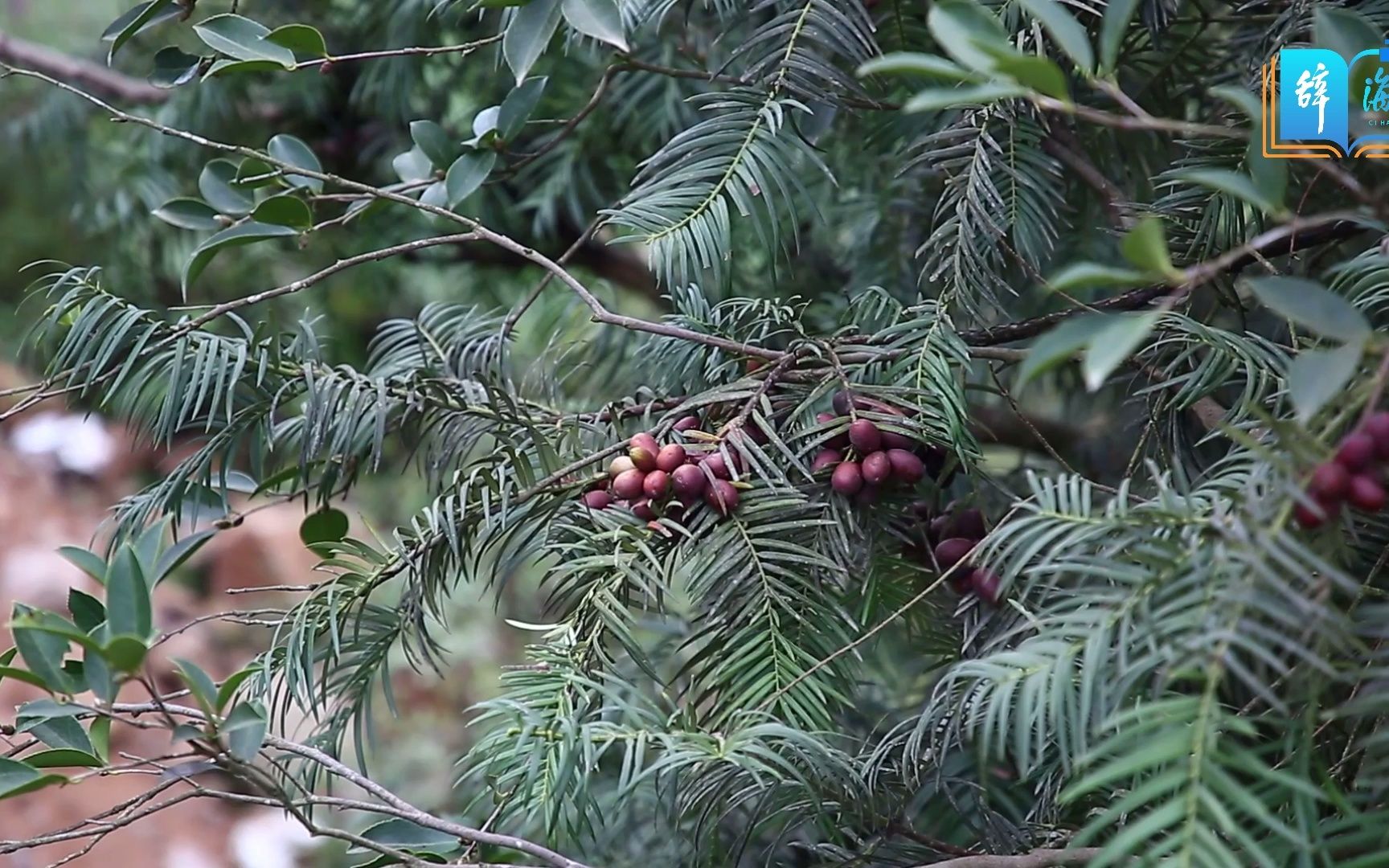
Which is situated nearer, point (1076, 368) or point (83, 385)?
point (83, 385)

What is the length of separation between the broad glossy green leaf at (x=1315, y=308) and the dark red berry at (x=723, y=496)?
0.82 feet

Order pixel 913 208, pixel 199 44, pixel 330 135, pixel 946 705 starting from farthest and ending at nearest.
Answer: pixel 199 44 < pixel 330 135 < pixel 913 208 < pixel 946 705

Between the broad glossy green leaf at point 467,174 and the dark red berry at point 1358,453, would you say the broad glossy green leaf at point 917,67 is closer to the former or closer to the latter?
the dark red berry at point 1358,453

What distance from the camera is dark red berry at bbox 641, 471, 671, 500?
539 mm

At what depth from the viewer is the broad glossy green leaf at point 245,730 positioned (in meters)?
0.45

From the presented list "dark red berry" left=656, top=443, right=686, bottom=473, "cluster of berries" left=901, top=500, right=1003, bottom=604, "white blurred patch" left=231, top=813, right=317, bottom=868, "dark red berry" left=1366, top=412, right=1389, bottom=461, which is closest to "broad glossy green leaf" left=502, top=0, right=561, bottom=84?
"dark red berry" left=656, top=443, right=686, bottom=473

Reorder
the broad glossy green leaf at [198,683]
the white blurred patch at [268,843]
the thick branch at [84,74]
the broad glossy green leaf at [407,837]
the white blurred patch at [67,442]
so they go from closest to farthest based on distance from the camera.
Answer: the broad glossy green leaf at [198,683], the broad glossy green leaf at [407,837], the thick branch at [84,74], the white blurred patch at [268,843], the white blurred patch at [67,442]

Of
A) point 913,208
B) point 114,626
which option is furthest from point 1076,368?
point 114,626

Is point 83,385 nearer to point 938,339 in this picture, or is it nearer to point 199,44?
point 938,339

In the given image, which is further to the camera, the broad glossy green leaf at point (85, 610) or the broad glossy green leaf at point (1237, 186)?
the broad glossy green leaf at point (85, 610)

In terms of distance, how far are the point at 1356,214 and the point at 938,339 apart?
213 mm

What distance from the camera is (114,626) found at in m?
0.43

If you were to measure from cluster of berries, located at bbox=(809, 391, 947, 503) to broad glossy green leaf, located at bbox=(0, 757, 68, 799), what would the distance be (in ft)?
1.15

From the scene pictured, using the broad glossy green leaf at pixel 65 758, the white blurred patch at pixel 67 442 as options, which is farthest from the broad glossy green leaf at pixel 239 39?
the white blurred patch at pixel 67 442
